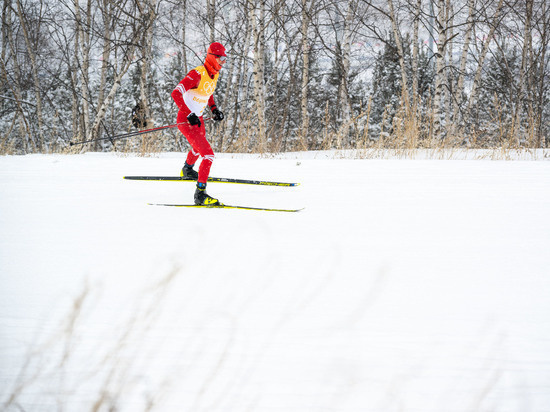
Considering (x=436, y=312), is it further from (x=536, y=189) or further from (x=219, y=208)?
(x=536, y=189)

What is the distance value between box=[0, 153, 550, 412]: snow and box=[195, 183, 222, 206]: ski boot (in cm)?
27

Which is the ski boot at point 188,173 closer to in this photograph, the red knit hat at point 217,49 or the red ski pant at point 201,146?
the red ski pant at point 201,146

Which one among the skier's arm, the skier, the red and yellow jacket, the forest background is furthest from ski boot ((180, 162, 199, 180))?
the forest background

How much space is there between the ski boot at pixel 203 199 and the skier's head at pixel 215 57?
4.45 ft

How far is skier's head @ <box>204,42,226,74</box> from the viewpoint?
4.52m

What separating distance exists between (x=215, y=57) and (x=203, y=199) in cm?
159

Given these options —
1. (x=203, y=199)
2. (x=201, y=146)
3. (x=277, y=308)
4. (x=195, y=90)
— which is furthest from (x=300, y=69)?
(x=277, y=308)

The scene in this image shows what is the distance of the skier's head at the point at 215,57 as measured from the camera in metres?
4.52

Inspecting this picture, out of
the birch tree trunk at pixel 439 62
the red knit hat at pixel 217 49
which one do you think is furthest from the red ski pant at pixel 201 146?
the birch tree trunk at pixel 439 62

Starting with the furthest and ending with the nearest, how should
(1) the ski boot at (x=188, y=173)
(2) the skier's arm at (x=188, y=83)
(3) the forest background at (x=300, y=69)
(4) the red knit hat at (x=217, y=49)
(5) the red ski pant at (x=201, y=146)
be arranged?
(3) the forest background at (x=300, y=69) → (1) the ski boot at (x=188, y=173) → (2) the skier's arm at (x=188, y=83) → (4) the red knit hat at (x=217, y=49) → (5) the red ski pant at (x=201, y=146)

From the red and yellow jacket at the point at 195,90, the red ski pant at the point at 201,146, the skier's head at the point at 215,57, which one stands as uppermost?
the skier's head at the point at 215,57

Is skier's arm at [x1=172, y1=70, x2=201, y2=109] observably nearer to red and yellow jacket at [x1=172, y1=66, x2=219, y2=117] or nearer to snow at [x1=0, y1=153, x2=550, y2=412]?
red and yellow jacket at [x1=172, y1=66, x2=219, y2=117]

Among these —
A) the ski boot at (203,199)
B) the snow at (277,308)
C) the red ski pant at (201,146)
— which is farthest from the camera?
the red ski pant at (201,146)

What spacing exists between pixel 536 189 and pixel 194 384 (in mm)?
4325
